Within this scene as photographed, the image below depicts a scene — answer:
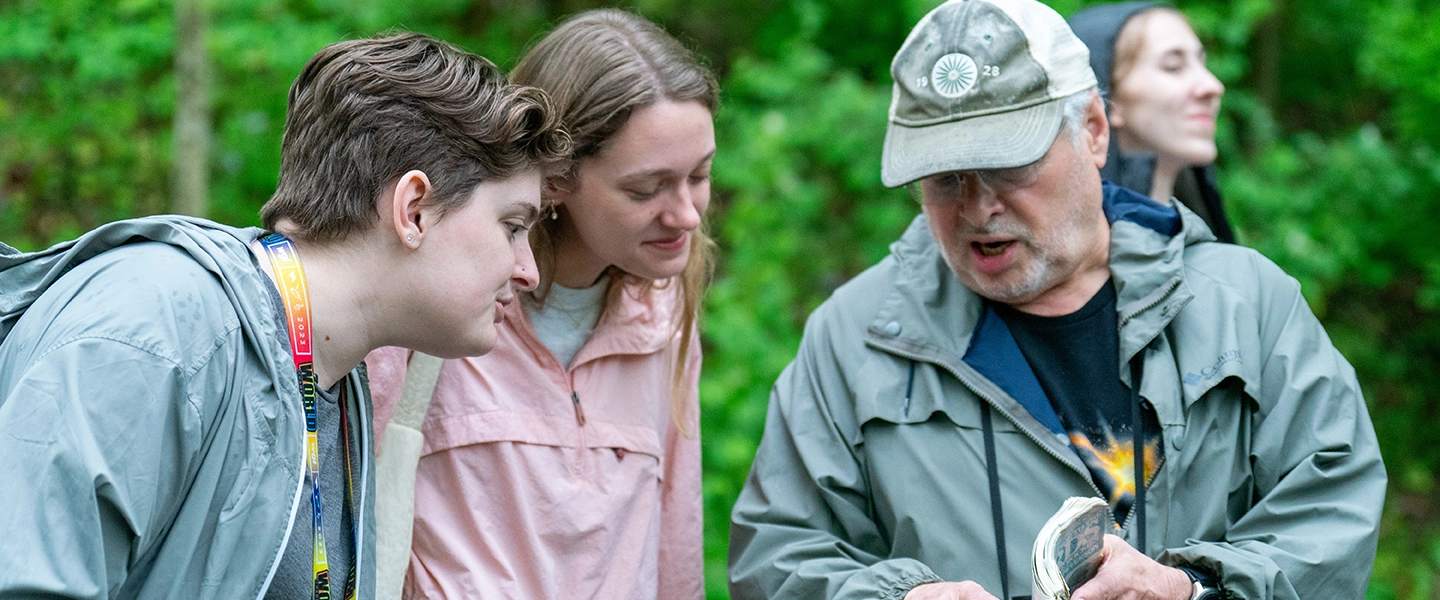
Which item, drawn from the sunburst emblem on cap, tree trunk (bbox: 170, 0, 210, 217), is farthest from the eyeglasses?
tree trunk (bbox: 170, 0, 210, 217)

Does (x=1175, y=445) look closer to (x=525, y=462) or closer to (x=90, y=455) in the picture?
(x=525, y=462)

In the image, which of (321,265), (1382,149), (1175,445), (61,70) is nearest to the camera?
(321,265)

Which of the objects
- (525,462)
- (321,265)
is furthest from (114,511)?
(525,462)

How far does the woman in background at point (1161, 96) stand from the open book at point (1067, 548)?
67.8 inches

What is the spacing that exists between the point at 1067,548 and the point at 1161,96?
2.01 meters

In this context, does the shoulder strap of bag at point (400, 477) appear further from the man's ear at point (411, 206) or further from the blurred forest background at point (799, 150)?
the blurred forest background at point (799, 150)

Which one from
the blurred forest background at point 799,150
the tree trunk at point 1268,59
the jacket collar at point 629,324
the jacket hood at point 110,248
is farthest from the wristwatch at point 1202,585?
the tree trunk at point 1268,59

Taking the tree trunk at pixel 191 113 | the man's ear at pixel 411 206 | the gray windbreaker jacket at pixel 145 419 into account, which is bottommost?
the tree trunk at pixel 191 113

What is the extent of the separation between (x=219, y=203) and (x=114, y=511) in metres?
5.50

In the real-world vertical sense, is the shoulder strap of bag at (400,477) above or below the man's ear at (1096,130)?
below

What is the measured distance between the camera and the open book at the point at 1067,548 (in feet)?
6.25

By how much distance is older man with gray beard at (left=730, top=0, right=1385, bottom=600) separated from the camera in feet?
7.34

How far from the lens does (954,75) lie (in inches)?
94.8

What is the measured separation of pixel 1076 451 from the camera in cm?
233
